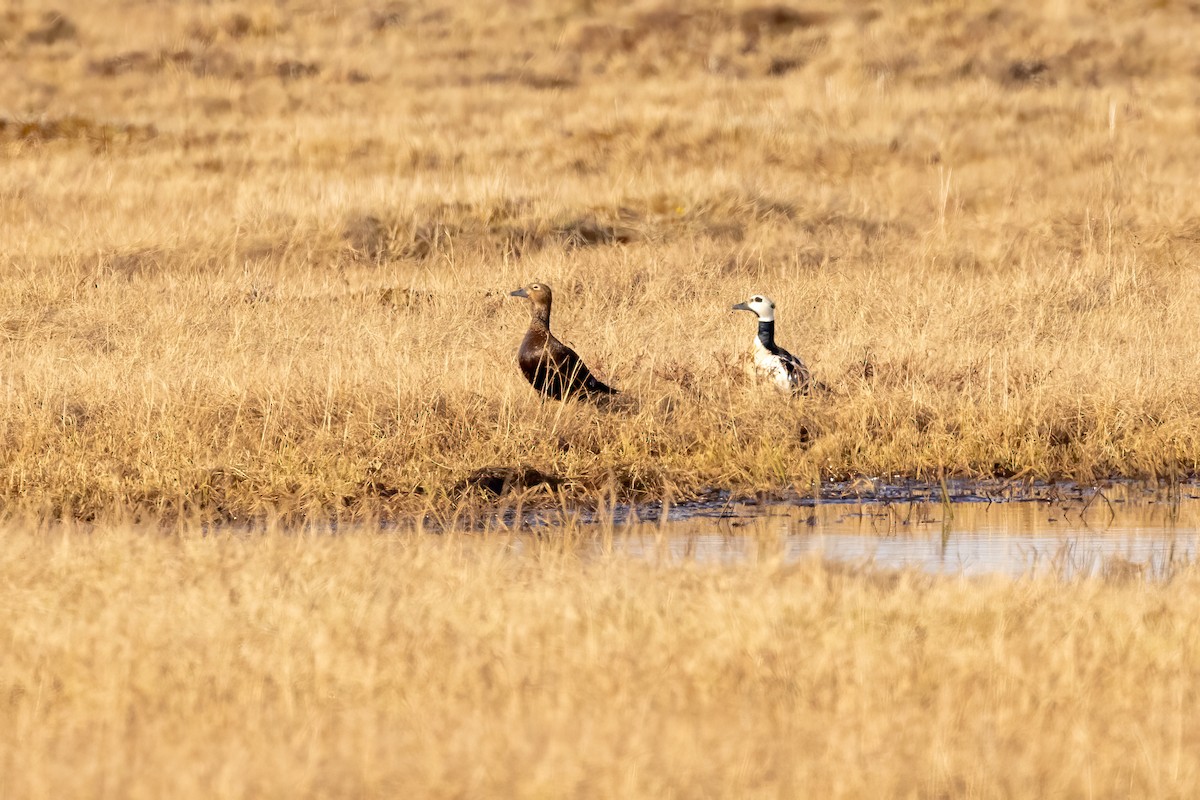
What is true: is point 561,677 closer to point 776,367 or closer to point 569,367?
point 569,367

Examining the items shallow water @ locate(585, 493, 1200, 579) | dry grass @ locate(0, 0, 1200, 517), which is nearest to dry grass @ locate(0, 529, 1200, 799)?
shallow water @ locate(585, 493, 1200, 579)

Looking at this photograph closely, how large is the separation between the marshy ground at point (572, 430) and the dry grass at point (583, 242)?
0.17ft

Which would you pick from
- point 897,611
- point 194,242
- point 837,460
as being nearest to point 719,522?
point 837,460

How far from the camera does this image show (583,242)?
55.6ft

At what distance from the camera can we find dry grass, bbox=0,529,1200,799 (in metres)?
4.07

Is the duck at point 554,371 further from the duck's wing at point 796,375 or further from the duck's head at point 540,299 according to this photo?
the duck's wing at point 796,375

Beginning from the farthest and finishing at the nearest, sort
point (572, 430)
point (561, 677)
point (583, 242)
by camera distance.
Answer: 1. point (583, 242)
2. point (572, 430)
3. point (561, 677)

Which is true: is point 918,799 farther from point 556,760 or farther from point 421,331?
point 421,331

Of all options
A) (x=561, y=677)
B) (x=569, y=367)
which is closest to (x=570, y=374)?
(x=569, y=367)

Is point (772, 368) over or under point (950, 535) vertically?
over

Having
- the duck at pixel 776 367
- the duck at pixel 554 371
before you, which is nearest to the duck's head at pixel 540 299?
the duck at pixel 554 371

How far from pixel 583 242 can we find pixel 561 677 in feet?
40.0

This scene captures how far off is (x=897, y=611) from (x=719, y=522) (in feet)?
7.33

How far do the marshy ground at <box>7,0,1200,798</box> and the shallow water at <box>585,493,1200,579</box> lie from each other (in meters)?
0.31
